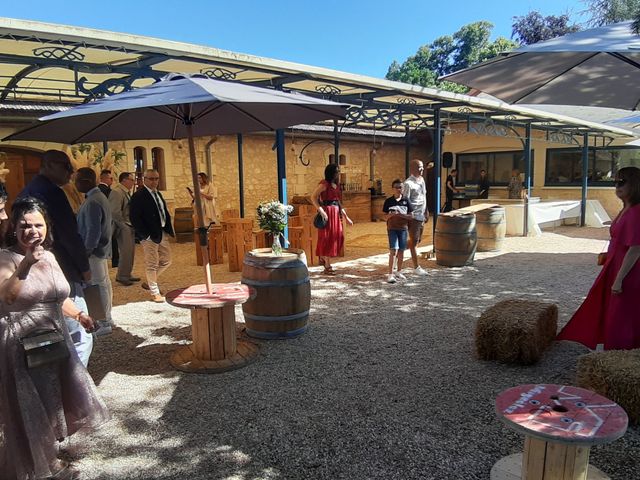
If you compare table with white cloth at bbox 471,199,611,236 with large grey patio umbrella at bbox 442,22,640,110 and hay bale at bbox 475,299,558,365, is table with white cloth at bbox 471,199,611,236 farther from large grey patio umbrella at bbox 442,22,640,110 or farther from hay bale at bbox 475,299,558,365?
hay bale at bbox 475,299,558,365

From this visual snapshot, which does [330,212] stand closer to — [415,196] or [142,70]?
[415,196]

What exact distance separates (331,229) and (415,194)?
135 cm

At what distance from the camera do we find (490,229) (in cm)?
967

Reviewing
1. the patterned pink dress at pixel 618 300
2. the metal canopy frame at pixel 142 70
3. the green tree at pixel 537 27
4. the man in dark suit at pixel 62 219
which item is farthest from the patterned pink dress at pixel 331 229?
the green tree at pixel 537 27

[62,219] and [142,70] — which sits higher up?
[142,70]

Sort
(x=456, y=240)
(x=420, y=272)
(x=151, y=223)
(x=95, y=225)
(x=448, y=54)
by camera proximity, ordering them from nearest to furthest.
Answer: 1. (x=95, y=225)
2. (x=151, y=223)
3. (x=420, y=272)
4. (x=456, y=240)
5. (x=448, y=54)

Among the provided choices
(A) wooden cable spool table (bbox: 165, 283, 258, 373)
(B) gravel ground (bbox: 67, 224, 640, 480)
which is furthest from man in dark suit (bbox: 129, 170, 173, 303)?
(A) wooden cable spool table (bbox: 165, 283, 258, 373)

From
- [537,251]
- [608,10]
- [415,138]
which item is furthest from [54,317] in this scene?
[608,10]

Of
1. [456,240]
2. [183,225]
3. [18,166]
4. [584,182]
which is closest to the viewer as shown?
[456,240]

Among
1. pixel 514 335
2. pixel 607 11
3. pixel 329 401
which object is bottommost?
pixel 329 401

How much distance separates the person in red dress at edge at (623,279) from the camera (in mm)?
3568

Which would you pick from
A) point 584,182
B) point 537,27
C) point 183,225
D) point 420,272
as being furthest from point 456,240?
point 537,27

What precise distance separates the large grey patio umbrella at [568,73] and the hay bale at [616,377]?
1.97 meters

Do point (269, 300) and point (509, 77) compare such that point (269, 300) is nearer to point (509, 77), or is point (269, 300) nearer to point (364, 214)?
point (509, 77)
